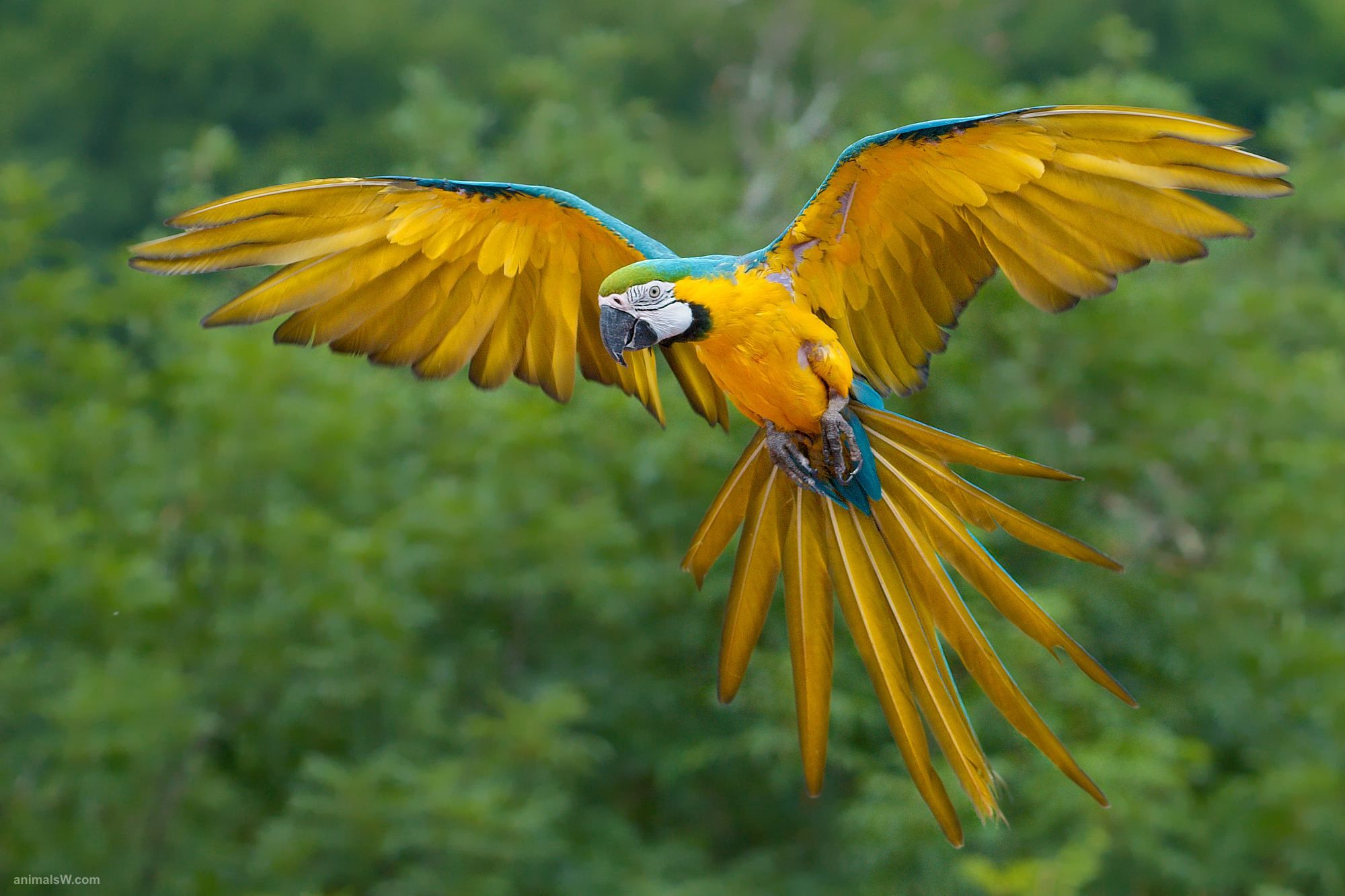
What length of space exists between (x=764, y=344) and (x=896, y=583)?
0.53m

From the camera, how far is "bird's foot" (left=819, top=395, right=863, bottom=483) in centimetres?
245

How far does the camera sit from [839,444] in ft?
8.12

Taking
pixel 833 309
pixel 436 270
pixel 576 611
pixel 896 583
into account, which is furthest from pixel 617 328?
pixel 576 611

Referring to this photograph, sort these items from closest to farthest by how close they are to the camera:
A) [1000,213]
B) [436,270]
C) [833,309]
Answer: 1. [1000,213]
2. [833,309]
3. [436,270]

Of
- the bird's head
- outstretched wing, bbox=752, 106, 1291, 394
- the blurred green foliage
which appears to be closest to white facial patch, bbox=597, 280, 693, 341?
the bird's head

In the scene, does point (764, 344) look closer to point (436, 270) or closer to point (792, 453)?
point (792, 453)

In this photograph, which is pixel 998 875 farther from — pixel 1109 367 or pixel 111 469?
pixel 111 469

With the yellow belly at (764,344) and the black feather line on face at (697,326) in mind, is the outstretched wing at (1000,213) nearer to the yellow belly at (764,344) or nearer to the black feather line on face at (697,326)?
the yellow belly at (764,344)

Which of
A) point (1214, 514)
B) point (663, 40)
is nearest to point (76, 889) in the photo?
point (1214, 514)

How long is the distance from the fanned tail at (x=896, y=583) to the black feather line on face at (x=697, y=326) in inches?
13.3

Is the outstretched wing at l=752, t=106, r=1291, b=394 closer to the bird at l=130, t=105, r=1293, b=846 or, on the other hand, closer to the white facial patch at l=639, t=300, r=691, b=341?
the bird at l=130, t=105, r=1293, b=846

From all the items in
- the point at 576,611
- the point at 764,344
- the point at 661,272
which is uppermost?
the point at 661,272

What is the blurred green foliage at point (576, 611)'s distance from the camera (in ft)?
23.4

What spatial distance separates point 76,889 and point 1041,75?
11.8 metres
